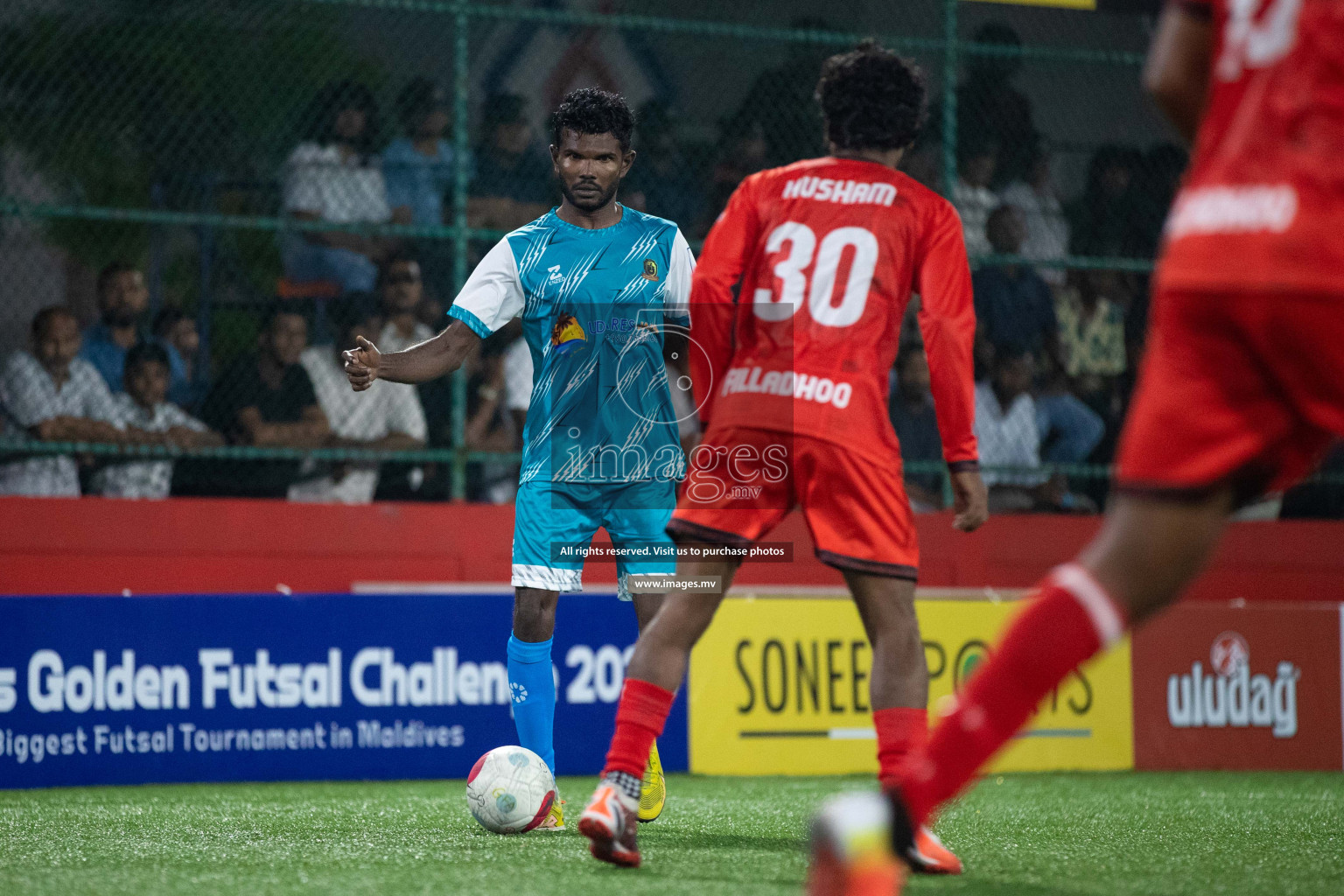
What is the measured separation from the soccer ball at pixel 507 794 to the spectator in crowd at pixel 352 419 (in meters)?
3.65

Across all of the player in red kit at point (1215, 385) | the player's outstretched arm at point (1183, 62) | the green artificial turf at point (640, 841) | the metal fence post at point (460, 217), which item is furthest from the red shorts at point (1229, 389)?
the metal fence post at point (460, 217)

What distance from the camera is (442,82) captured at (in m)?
8.68

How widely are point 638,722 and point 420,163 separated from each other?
218 inches

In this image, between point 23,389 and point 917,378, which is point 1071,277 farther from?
point 23,389

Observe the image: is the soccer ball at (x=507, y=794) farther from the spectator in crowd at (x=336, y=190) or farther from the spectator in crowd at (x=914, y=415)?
the spectator in crowd at (x=914, y=415)

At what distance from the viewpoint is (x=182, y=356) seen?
25.2 feet

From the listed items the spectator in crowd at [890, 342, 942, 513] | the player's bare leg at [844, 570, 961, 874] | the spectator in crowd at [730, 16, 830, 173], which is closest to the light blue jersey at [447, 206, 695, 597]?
the player's bare leg at [844, 570, 961, 874]

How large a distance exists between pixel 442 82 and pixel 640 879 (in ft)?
20.5

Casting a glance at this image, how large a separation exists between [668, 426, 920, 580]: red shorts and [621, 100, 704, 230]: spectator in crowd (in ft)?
17.0

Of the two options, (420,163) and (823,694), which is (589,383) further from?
(420,163)

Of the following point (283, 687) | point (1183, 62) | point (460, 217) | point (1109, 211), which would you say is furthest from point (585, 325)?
point (1109, 211)

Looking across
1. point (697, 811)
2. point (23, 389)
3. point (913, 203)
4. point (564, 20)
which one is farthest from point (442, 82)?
point (913, 203)

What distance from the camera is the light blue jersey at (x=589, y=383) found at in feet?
15.0

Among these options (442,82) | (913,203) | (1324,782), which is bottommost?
(1324,782)
